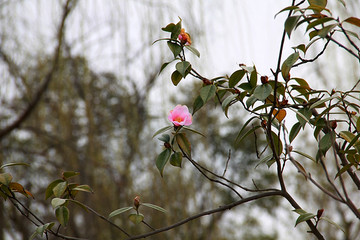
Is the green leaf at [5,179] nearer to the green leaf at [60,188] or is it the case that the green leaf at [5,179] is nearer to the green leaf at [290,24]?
the green leaf at [60,188]

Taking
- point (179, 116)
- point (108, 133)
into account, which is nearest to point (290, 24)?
point (179, 116)

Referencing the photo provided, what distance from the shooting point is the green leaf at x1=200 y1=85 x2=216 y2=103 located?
28.5 inches

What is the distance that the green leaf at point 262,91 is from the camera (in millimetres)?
676

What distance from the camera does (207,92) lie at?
736 mm

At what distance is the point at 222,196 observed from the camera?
188 inches

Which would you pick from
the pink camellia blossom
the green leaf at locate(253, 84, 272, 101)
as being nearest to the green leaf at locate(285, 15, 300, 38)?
the green leaf at locate(253, 84, 272, 101)

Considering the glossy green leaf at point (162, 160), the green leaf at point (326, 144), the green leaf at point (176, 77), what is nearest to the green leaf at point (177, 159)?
the glossy green leaf at point (162, 160)

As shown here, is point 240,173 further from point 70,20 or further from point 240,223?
point 70,20

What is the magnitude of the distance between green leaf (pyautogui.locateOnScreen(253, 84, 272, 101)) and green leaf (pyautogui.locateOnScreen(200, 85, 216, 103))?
0.07m

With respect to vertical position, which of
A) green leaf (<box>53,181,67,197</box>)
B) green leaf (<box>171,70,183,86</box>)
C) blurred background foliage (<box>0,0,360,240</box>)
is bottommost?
green leaf (<box>53,181,67,197</box>)

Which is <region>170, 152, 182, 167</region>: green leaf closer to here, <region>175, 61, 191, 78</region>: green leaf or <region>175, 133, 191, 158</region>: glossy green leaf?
<region>175, 133, 191, 158</region>: glossy green leaf

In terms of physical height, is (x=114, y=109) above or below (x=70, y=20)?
above

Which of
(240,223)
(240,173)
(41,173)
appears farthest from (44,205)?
A: (240,223)

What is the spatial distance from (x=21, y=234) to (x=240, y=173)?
3.10m
